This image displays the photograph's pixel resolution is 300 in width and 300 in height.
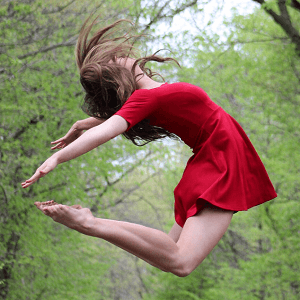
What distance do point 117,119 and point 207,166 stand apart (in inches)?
22.6

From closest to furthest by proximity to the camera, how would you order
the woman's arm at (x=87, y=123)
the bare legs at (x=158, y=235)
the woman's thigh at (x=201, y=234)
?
1. the bare legs at (x=158, y=235)
2. the woman's thigh at (x=201, y=234)
3. the woman's arm at (x=87, y=123)

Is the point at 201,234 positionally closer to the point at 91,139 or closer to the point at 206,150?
the point at 206,150

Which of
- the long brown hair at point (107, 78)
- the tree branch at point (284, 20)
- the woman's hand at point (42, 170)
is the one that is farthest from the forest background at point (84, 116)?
the woman's hand at point (42, 170)

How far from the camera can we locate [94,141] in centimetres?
175

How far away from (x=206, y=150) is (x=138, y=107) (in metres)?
0.46

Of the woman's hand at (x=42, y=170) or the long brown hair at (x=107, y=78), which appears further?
the long brown hair at (x=107, y=78)

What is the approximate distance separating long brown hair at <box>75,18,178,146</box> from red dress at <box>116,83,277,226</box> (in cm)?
15

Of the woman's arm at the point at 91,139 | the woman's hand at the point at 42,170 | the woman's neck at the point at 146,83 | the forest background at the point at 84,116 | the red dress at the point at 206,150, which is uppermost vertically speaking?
the woman's hand at the point at 42,170

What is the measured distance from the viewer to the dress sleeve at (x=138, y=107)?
1882 mm

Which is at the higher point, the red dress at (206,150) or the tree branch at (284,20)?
the red dress at (206,150)

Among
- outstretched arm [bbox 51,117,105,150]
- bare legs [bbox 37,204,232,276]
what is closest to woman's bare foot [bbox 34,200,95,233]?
bare legs [bbox 37,204,232,276]

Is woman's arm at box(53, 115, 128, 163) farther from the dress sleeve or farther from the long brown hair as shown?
the long brown hair

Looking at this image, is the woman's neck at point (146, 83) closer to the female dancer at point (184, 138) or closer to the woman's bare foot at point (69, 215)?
the female dancer at point (184, 138)

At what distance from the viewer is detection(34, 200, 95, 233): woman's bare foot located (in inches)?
63.9
